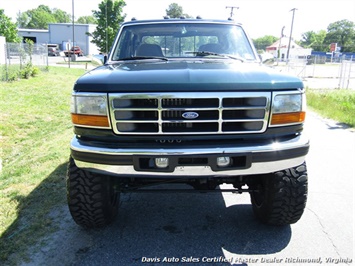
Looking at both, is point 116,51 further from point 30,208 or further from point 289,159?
point 289,159

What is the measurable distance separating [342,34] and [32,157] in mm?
115694

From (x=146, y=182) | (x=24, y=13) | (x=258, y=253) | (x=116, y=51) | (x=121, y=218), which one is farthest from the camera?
(x=24, y=13)

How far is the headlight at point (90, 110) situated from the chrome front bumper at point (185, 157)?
19 cm

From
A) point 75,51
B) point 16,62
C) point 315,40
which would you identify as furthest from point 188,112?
point 315,40

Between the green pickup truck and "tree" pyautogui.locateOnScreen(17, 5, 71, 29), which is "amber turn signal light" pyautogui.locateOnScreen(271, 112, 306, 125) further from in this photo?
"tree" pyautogui.locateOnScreen(17, 5, 71, 29)

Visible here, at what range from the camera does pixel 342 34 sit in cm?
10269

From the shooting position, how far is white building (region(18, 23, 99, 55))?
55031 millimetres

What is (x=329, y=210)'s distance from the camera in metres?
3.66

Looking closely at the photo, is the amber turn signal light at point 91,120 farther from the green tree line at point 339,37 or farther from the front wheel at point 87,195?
the green tree line at point 339,37

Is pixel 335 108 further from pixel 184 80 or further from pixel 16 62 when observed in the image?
pixel 16 62

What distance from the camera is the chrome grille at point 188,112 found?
245 cm

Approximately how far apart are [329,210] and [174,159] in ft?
7.33

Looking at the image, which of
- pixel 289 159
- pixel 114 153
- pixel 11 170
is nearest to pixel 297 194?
pixel 289 159

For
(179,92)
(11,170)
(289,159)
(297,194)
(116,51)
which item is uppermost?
(116,51)
